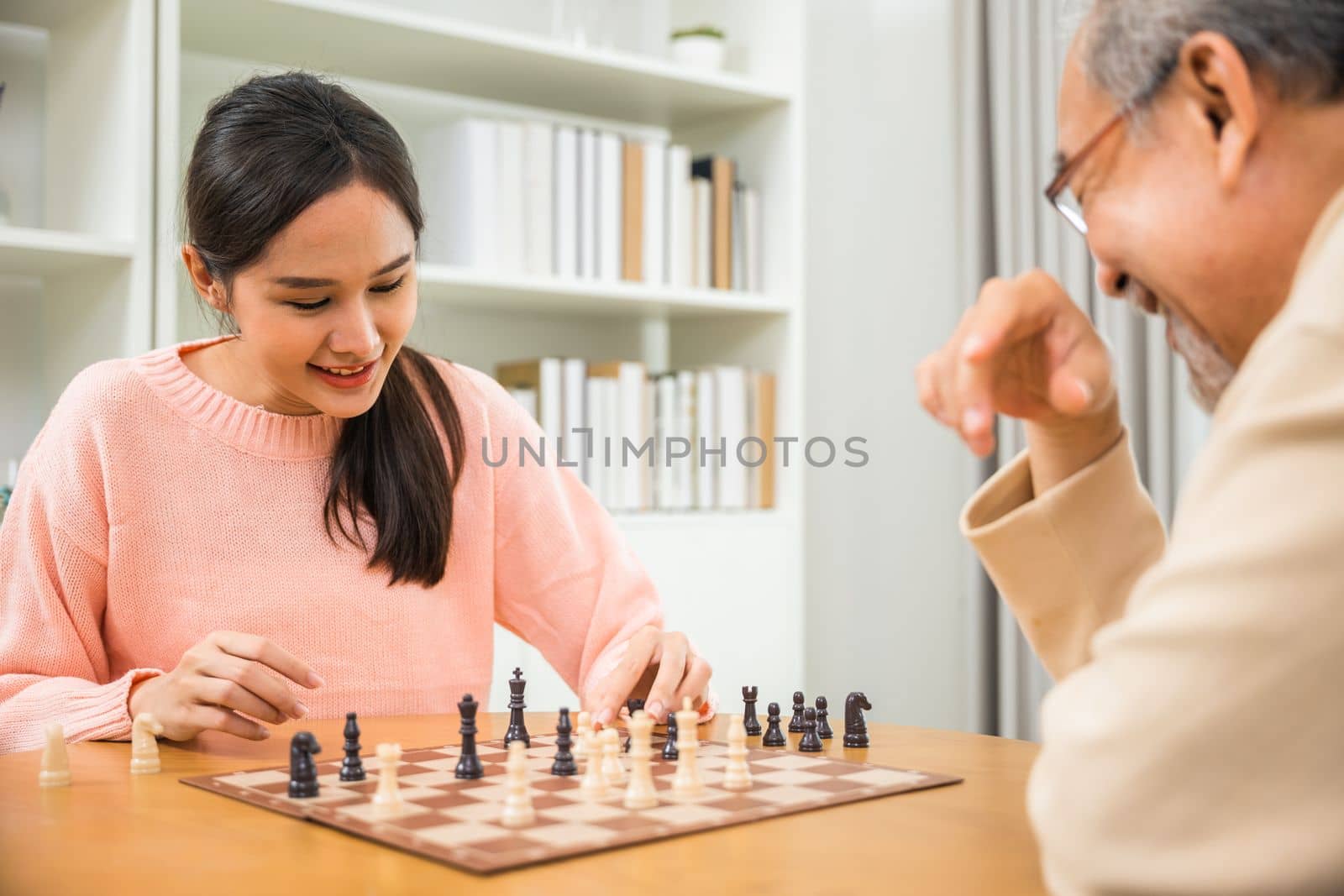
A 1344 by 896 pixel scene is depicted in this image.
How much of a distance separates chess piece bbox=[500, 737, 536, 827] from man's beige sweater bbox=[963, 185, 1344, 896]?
17.6 inches

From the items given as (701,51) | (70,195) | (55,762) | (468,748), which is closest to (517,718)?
(468,748)

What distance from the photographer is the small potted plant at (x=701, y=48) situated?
3.30 meters

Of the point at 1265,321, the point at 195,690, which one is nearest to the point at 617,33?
the point at 195,690

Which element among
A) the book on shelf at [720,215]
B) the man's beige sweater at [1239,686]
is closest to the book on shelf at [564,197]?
the book on shelf at [720,215]

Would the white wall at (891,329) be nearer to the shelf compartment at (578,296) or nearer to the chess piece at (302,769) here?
the shelf compartment at (578,296)

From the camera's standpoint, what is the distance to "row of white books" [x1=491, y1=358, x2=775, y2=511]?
3057 mm

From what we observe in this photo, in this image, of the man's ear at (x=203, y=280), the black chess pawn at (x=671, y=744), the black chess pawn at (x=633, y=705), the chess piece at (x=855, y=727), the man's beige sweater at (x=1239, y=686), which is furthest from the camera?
the man's ear at (x=203, y=280)

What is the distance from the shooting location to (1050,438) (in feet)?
3.94

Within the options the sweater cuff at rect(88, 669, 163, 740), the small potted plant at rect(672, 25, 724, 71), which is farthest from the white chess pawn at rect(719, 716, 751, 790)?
the small potted plant at rect(672, 25, 724, 71)

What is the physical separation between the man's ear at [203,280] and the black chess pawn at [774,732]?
97cm

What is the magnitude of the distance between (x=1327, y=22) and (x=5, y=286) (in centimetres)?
255

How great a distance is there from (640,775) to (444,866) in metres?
0.23

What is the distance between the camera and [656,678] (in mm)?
1663

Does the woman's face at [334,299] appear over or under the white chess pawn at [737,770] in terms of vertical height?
over
